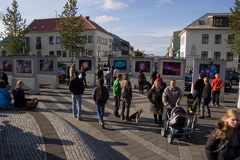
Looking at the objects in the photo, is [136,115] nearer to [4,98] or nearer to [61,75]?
[4,98]

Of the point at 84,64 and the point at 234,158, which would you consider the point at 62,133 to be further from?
the point at 84,64

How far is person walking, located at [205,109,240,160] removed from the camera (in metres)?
2.89

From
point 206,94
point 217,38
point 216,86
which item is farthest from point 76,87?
point 217,38

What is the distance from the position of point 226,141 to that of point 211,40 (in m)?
39.6

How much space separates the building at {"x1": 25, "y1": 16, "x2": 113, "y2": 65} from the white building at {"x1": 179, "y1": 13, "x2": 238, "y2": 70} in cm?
1954

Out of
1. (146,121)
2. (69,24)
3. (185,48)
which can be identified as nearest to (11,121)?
(146,121)

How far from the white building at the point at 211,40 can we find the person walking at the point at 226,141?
36.5 meters

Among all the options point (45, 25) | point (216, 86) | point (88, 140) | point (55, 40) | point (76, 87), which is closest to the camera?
point (88, 140)

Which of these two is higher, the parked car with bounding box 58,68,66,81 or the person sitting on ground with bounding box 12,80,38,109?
the parked car with bounding box 58,68,66,81

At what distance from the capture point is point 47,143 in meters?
4.89

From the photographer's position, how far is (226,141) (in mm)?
2877

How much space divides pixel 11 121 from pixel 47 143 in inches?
94.7

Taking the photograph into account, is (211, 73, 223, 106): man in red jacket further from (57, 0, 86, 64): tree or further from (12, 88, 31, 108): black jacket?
(57, 0, 86, 64): tree

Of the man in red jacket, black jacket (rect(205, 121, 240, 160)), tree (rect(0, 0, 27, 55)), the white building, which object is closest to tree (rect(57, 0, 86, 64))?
tree (rect(0, 0, 27, 55))
